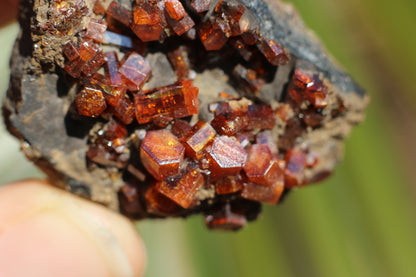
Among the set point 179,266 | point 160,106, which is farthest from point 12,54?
point 179,266

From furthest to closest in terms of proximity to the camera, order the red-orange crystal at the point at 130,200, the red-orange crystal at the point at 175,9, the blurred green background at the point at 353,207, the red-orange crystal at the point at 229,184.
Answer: the blurred green background at the point at 353,207, the red-orange crystal at the point at 130,200, the red-orange crystal at the point at 229,184, the red-orange crystal at the point at 175,9

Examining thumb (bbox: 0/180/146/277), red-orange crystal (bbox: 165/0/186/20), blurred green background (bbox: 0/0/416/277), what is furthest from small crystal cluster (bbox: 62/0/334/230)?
blurred green background (bbox: 0/0/416/277)

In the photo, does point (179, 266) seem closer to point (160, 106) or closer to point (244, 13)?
point (160, 106)

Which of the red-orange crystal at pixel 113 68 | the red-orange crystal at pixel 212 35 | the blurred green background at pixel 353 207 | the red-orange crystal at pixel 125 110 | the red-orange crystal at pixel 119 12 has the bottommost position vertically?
the blurred green background at pixel 353 207

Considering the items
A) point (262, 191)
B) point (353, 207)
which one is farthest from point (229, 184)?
point (353, 207)

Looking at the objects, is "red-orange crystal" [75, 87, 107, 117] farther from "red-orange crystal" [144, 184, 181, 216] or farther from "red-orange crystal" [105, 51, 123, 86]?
"red-orange crystal" [144, 184, 181, 216]

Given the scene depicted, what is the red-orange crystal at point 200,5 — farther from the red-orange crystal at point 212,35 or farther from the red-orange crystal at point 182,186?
the red-orange crystal at point 182,186

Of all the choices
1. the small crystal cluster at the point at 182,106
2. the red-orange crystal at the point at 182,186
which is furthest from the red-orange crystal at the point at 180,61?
the red-orange crystal at the point at 182,186
